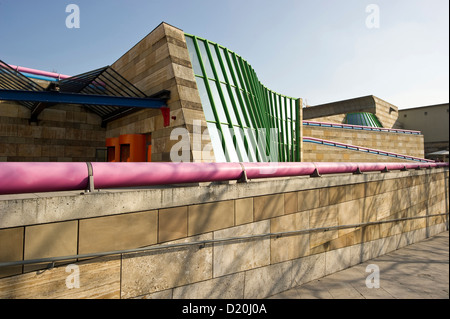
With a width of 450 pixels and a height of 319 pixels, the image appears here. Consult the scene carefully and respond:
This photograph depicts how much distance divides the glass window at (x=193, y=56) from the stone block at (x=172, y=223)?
27.0 feet

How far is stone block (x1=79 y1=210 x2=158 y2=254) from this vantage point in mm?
3949

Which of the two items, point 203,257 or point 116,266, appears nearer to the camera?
point 116,266

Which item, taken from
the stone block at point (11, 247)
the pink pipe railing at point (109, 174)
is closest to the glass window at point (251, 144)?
the pink pipe railing at point (109, 174)

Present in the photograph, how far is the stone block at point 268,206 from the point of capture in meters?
6.41

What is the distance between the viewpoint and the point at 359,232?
31.8 ft

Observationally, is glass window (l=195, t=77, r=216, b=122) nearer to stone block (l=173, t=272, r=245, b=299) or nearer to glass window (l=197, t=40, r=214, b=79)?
glass window (l=197, t=40, r=214, b=79)

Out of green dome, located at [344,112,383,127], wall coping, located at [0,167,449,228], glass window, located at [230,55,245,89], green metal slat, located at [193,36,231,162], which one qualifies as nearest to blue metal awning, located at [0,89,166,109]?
green metal slat, located at [193,36,231,162]

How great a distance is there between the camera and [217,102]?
11.7 m

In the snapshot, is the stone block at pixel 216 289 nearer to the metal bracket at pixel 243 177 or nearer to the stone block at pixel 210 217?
the stone block at pixel 210 217

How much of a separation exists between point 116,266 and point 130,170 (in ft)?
5.68
